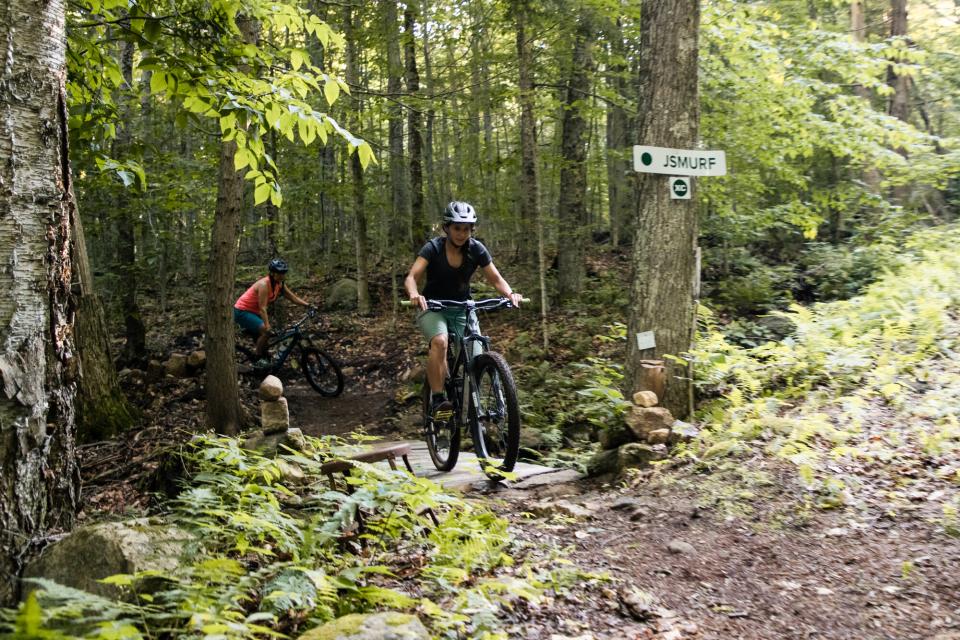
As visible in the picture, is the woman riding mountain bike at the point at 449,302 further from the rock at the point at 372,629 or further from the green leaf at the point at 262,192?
the rock at the point at 372,629

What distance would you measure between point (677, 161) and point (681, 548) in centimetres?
393

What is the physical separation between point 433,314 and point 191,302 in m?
16.7

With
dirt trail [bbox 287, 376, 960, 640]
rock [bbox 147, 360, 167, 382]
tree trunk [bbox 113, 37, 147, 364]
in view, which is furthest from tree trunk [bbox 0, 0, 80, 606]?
tree trunk [bbox 113, 37, 147, 364]

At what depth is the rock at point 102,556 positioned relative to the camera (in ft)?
8.38

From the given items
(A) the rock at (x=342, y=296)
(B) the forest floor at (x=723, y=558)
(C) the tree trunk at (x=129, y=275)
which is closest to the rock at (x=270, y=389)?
(B) the forest floor at (x=723, y=558)

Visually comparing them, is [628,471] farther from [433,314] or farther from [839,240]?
[839,240]

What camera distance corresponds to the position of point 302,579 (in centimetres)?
275

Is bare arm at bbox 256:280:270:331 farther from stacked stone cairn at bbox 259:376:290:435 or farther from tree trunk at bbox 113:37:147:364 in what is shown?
stacked stone cairn at bbox 259:376:290:435

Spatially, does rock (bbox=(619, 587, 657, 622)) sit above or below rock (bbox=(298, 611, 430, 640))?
below

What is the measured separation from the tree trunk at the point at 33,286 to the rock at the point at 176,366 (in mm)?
9878

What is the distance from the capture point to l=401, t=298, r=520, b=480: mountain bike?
223 inches

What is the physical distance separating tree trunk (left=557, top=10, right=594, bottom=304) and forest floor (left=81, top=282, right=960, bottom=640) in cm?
902

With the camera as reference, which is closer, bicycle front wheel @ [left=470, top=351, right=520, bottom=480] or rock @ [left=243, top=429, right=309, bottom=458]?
rock @ [left=243, top=429, right=309, bottom=458]

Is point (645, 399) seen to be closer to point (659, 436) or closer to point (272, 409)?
point (659, 436)
